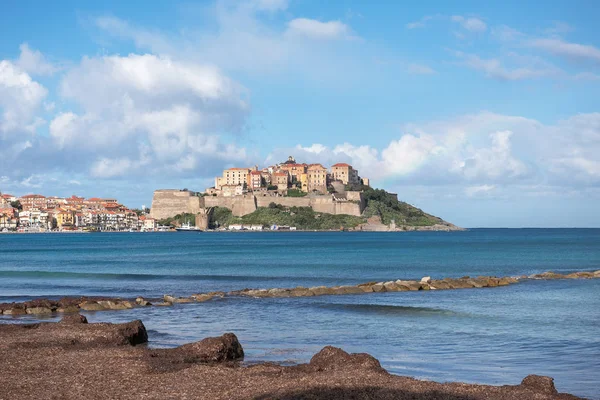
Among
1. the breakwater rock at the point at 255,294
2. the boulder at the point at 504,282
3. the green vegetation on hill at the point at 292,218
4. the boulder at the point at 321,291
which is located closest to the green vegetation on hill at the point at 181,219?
the green vegetation on hill at the point at 292,218

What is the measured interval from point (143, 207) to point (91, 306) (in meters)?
179

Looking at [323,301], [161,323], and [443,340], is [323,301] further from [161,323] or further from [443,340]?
[443,340]

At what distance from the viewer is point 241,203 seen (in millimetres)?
143750

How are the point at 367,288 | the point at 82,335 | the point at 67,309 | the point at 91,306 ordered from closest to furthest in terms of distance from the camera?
the point at 82,335 → the point at 67,309 → the point at 91,306 → the point at 367,288

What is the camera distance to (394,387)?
10.4 metres

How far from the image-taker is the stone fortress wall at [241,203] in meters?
138

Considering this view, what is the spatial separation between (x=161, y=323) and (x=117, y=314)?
3.06 m

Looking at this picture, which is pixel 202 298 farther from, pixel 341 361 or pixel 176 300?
pixel 341 361

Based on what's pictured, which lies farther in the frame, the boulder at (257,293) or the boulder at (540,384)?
the boulder at (257,293)

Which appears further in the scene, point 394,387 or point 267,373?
point 267,373

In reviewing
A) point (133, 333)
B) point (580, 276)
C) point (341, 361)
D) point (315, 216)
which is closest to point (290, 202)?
point (315, 216)

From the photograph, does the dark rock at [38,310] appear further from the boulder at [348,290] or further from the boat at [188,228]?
the boat at [188,228]

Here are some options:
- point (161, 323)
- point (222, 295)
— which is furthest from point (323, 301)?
point (161, 323)

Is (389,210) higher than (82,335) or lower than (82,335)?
higher
